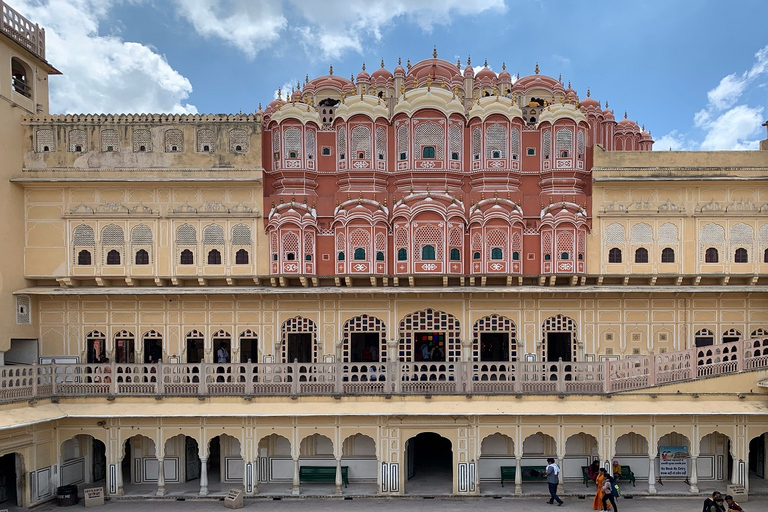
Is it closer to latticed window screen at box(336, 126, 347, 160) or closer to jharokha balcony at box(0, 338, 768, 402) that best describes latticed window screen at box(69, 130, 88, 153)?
jharokha balcony at box(0, 338, 768, 402)

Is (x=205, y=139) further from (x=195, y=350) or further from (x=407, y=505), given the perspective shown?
(x=407, y=505)

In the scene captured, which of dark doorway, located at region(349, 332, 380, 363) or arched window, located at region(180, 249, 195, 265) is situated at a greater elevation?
arched window, located at region(180, 249, 195, 265)

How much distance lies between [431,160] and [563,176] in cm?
441

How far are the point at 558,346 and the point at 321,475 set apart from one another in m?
9.03

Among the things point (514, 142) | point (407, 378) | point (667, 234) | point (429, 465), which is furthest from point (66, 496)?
point (667, 234)

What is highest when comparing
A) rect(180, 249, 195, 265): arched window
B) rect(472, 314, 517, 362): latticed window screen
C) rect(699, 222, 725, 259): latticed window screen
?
rect(699, 222, 725, 259): latticed window screen

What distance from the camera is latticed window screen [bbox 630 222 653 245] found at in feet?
57.5

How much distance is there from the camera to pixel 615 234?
693 inches

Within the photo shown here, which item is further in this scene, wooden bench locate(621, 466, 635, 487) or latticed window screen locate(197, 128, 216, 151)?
latticed window screen locate(197, 128, 216, 151)

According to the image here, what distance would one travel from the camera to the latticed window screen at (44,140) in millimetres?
17688

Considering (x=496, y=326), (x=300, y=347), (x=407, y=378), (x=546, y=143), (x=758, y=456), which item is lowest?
(x=758, y=456)

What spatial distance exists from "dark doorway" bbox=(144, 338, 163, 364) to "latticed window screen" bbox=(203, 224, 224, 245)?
3786 mm

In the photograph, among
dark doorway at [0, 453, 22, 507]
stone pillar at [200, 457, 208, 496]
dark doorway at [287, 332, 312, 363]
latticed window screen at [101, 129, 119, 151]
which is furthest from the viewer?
dark doorway at [287, 332, 312, 363]

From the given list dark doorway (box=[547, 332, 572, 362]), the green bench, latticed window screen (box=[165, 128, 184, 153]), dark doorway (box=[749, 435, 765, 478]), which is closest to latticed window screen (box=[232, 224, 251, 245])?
latticed window screen (box=[165, 128, 184, 153])
